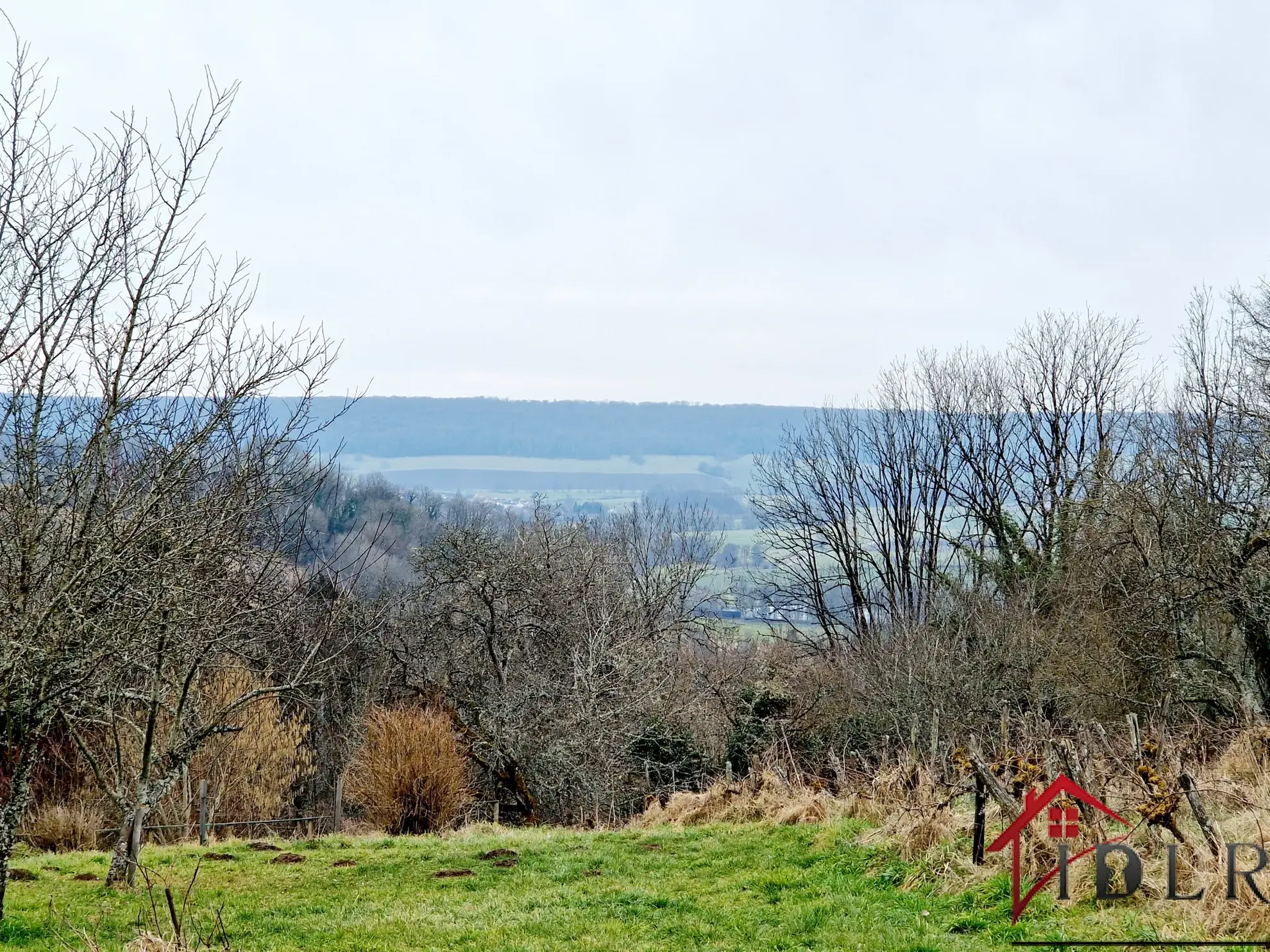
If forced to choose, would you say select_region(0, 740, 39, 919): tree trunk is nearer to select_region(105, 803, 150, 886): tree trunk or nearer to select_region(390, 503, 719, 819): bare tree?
select_region(105, 803, 150, 886): tree trunk

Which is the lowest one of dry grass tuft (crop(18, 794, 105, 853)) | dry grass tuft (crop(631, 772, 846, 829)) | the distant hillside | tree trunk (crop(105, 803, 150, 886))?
dry grass tuft (crop(18, 794, 105, 853))

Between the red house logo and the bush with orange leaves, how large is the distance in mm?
12489

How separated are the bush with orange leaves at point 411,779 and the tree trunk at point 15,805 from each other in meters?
10.3

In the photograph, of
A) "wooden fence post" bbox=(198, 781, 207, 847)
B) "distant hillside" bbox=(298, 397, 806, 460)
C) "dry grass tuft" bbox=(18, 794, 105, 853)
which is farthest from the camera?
"distant hillside" bbox=(298, 397, 806, 460)

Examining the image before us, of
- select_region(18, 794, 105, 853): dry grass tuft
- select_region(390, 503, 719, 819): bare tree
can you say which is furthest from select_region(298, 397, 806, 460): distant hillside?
select_region(18, 794, 105, 853): dry grass tuft

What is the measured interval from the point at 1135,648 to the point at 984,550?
11.2 meters

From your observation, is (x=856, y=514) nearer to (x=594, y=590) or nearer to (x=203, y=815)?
(x=594, y=590)

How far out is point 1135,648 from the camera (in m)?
18.5

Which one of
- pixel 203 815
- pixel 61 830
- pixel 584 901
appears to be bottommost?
pixel 61 830

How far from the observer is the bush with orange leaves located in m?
18.0

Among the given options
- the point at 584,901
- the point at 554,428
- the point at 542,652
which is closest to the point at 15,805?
the point at 584,901

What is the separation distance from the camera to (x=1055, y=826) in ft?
24.5

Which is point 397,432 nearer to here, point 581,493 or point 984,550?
point 581,493

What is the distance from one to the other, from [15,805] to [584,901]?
4.81m
